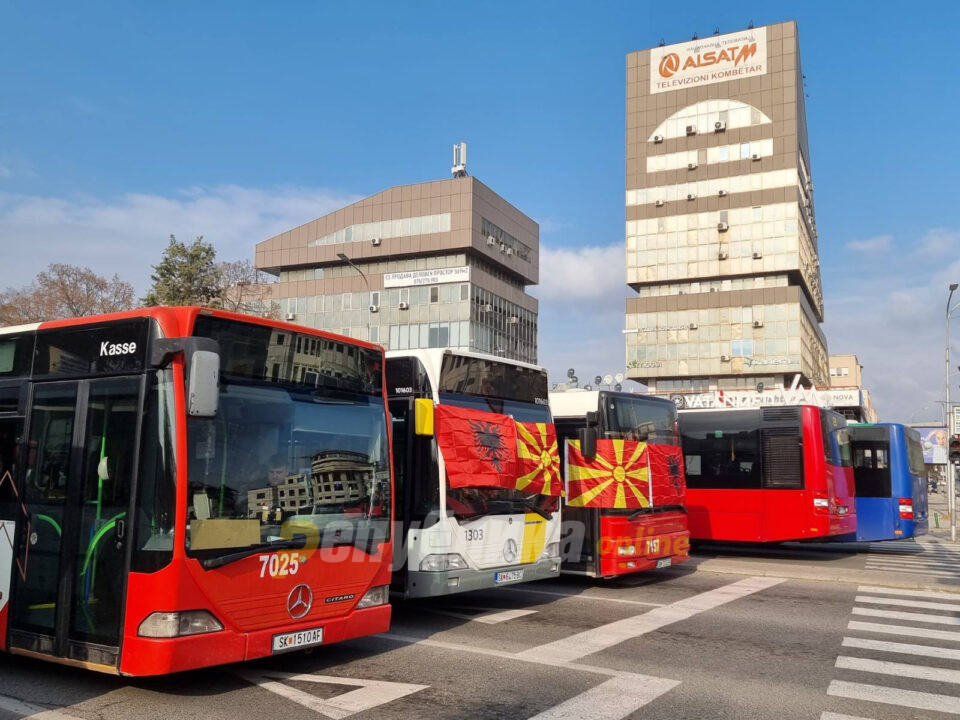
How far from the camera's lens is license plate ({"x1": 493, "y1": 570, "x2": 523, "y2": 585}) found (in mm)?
9914

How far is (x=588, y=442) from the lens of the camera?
12.1 meters

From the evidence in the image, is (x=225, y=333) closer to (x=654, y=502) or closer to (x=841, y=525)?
(x=654, y=502)

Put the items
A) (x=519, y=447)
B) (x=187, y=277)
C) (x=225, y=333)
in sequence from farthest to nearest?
(x=187, y=277), (x=519, y=447), (x=225, y=333)

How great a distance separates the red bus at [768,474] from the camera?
57.1 ft

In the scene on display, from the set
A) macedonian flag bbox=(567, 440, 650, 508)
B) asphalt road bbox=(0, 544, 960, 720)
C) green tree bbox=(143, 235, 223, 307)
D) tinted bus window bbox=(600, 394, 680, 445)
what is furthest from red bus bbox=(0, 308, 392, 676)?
green tree bbox=(143, 235, 223, 307)

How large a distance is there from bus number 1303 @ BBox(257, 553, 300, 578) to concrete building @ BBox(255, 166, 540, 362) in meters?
64.3

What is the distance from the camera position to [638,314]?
7812cm

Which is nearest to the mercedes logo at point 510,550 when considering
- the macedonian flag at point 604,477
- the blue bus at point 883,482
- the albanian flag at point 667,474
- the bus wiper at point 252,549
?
the macedonian flag at point 604,477

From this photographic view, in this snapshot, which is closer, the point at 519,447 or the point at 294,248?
Answer: the point at 519,447

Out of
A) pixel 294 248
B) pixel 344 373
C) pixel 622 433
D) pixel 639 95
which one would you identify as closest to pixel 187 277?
pixel 622 433

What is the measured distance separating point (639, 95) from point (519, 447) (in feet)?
249

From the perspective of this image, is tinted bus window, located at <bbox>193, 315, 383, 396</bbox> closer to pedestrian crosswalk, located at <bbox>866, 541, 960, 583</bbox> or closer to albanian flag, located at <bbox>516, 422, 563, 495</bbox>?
albanian flag, located at <bbox>516, 422, 563, 495</bbox>

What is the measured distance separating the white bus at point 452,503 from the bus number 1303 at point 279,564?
2.40 m

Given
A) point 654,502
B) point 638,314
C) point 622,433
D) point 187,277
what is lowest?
point 654,502
